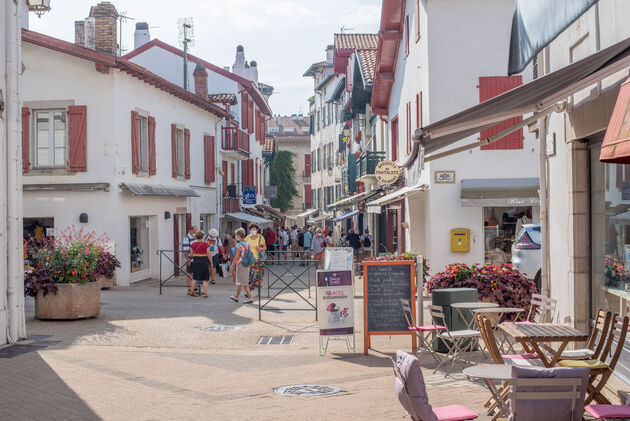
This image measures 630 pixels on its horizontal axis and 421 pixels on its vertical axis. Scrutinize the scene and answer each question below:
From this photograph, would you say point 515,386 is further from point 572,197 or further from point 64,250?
point 64,250

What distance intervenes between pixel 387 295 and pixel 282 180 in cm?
4981

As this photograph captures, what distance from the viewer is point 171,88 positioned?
78.9 ft

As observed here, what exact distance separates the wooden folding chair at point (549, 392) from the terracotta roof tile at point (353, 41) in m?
38.1

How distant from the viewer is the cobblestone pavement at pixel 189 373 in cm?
710

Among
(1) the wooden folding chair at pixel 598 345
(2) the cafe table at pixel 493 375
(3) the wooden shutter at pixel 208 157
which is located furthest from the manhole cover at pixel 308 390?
(3) the wooden shutter at pixel 208 157

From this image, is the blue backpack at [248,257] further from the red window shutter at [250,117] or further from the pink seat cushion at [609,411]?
the red window shutter at [250,117]

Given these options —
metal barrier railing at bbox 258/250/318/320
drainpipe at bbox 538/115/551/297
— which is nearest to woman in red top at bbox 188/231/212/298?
metal barrier railing at bbox 258/250/318/320

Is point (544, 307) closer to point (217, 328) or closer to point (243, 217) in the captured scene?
point (217, 328)

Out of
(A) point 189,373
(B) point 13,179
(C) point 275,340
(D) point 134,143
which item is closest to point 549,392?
(A) point 189,373

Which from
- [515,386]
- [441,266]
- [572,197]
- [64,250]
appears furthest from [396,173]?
[515,386]

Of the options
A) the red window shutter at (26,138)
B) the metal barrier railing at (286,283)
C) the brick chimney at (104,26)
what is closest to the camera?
the metal barrier railing at (286,283)

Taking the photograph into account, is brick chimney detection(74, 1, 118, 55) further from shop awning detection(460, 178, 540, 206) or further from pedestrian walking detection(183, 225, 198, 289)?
shop awning detection(460, 178, 540, 206)

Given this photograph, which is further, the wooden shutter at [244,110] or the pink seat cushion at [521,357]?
the wooden shutter at [244,110]

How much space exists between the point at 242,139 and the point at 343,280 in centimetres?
2530
